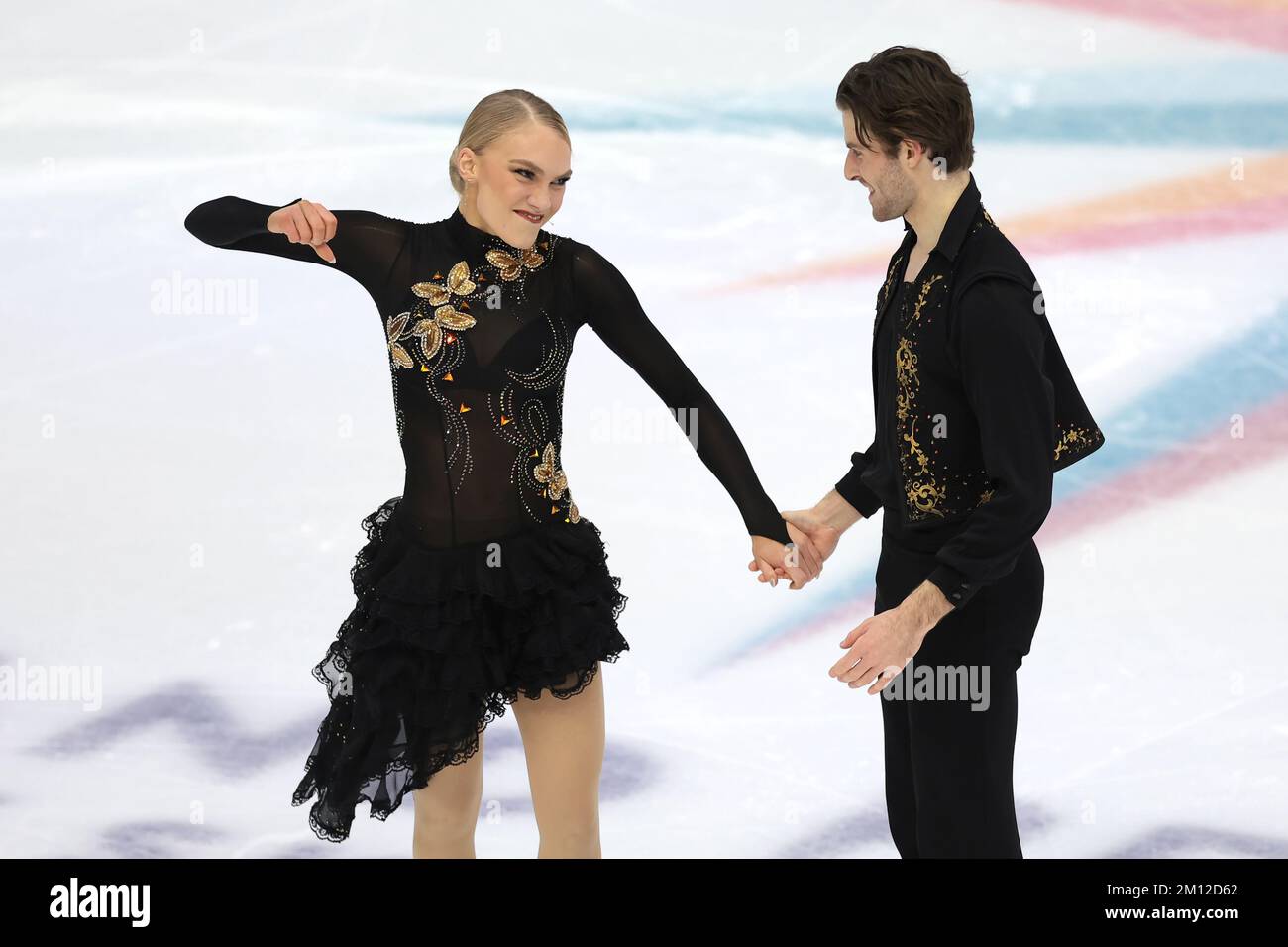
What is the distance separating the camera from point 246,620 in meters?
5.42

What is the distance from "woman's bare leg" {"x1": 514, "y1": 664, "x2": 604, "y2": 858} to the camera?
129 inches

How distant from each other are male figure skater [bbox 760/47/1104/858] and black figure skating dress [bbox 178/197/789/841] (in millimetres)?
497

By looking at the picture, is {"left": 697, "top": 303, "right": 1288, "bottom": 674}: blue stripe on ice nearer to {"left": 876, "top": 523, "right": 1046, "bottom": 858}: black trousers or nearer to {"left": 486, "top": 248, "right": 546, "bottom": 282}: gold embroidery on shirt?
{"left": 876, "top": 523, "right": 1046, "bottom": 858}: black trousers

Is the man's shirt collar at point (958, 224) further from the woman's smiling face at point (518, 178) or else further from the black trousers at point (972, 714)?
the woman's smiling face at point (518, 178)

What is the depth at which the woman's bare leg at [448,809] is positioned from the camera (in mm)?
3357

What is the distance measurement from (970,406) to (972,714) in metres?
0.59

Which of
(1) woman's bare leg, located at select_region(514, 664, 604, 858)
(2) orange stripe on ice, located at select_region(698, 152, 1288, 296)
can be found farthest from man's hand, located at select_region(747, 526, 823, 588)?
(2) orange stripe on ice, located at select_region(698, 152, 1288, 296)

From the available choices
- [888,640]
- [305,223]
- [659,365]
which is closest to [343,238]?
[305,223]

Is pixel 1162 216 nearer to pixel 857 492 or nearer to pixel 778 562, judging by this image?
pixel 857 492

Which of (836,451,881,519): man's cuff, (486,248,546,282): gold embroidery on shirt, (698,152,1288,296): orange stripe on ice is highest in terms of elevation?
(698,152,1288,296): orange stripe on ice

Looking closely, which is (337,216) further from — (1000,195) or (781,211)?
(1000,195)

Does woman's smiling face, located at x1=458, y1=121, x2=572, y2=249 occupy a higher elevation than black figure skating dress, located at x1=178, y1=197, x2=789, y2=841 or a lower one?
higher

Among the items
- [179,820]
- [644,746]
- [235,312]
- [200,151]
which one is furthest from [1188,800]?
[200,151]

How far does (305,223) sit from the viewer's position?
3230 mm
